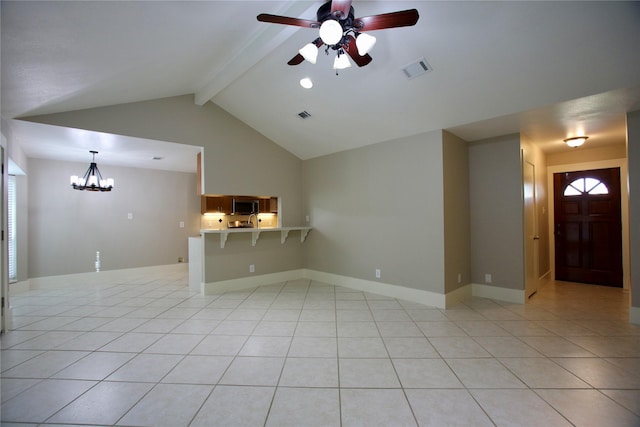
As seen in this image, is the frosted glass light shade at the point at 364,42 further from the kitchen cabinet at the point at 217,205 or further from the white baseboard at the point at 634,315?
the white baseboard at the point at 634,315

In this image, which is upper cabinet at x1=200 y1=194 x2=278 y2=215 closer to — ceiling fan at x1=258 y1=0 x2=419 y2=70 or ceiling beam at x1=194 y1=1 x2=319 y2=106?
ceiling beam at x1=194 y1=1 x2=319 y2=106

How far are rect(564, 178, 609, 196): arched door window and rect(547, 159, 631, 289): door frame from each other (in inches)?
8.8

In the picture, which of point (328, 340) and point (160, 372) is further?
point (328, 340)

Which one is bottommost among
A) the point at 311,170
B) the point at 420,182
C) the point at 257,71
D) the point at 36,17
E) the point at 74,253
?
the point at 74,253

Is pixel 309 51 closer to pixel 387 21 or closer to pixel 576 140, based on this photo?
pixel 387 21

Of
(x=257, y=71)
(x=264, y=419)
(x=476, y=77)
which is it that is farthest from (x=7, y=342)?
(x=476, y=77)

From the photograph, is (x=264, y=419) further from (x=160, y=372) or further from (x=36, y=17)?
(x=36, y=17)

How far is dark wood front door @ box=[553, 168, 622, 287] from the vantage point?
491 centimetres

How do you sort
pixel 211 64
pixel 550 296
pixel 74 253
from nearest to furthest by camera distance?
1. pixel 211 64
2. pixel 550 296
3. pixel 74 253

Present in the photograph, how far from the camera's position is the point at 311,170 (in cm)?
565

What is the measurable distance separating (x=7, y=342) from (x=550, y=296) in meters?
6.84

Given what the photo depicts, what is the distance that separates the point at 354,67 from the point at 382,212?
7.10ft

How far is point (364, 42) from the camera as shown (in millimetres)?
2160

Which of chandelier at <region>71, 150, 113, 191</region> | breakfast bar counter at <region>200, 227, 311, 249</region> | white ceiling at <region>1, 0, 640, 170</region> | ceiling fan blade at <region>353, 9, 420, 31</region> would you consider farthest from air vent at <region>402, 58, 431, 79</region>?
chandelier at <region>71, 150, 113, 191</region>
